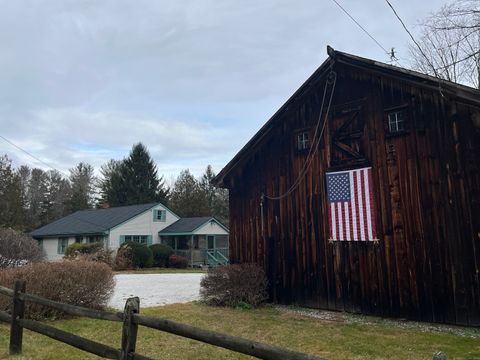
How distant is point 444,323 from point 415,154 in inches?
142

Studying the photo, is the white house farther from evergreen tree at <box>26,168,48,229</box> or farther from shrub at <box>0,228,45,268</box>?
evergreen tree at <box>26,168,48,229</box>

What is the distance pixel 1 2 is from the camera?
14000mm

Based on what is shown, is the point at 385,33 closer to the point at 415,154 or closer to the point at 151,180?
the point at 415,154

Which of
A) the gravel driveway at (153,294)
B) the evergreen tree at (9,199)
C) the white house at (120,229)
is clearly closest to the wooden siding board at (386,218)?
the gravel driveway at (153,294)

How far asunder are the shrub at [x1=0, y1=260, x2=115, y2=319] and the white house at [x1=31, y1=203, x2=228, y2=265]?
77.7 ft

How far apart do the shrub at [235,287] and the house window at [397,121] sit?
5.09 m

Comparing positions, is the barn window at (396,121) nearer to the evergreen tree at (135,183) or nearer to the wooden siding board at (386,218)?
the wooden siding board at (386,218)

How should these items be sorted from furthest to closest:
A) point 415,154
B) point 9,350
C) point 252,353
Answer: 1. point 415,154
2. point 9,350
3. point 252,353

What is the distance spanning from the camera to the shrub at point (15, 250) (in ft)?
55.6

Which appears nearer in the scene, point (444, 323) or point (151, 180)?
point (444, 323)

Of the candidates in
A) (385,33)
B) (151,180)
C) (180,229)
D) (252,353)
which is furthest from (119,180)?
(252,353)

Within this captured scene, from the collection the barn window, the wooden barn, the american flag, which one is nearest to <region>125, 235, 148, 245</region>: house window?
the wooden barn

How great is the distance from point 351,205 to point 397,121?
7.38 feet

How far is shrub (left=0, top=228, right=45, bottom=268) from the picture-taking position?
667 inches
